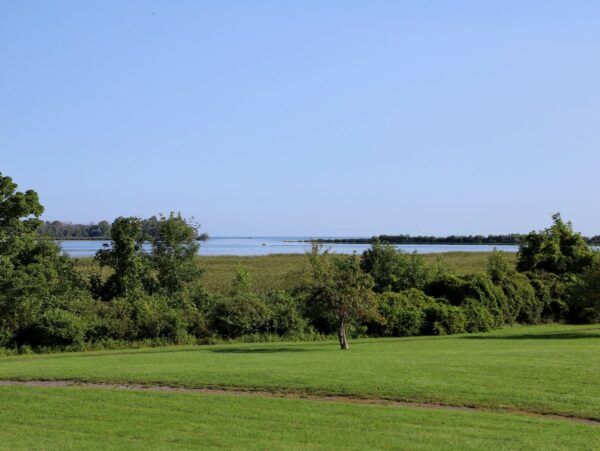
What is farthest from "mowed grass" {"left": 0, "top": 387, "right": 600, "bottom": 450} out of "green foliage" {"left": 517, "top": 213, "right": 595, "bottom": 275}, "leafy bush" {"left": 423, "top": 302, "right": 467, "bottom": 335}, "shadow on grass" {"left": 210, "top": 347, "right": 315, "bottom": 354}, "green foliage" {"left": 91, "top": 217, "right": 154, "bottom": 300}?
"green foliage" {"left": 517, "top": 213, "right": 595, "bottom": 275}

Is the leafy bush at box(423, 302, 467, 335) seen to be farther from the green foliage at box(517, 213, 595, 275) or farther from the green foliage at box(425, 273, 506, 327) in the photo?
the green foliage at box(517, 213, 595, 275)

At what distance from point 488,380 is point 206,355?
15.2 metres

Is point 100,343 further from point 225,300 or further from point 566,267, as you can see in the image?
point 566,267

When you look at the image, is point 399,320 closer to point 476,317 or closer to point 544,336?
point 476,317

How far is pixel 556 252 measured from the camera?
5953 centimetres

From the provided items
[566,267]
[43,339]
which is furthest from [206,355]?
[566,267]

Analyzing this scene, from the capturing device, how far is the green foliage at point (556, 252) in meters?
59.5

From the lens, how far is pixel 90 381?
74.3 feet

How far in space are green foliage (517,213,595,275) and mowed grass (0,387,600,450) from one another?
45931mm

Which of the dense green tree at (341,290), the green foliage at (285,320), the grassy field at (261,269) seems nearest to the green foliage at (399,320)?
the green foliage at (285,320)

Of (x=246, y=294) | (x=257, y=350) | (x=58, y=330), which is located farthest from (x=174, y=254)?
(x=257, y=350)

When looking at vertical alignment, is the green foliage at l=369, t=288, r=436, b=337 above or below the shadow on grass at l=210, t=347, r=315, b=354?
above

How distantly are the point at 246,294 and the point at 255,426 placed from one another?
31232mm

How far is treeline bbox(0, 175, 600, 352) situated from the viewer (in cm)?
3888
